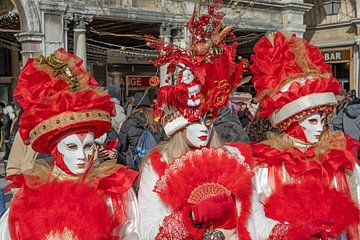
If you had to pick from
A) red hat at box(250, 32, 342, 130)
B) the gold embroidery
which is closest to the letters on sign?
red hat at box(250, 32, 342, 130)

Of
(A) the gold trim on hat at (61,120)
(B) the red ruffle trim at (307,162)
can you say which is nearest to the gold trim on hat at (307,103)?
(B) the red ruffle trim at (307,162)

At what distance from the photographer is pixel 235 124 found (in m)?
4.98

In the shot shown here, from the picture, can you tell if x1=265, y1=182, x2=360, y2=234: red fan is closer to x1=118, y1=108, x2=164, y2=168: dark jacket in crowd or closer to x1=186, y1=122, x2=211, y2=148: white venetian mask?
x1=186, y1=122, x2=211, y2=148: white venetian mask

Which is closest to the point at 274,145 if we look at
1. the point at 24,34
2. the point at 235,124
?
the point at 235,124

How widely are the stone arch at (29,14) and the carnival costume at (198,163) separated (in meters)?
7.27

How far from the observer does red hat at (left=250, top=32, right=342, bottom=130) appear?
2.83 m

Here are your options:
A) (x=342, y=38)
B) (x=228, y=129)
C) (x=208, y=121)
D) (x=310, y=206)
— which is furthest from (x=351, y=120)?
(x=342, y=38)

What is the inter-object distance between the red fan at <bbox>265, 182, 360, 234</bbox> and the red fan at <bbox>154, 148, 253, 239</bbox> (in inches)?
8.5

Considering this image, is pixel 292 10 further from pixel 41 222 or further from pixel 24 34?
pixel 41 222

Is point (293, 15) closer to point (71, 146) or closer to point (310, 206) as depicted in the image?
point (310, 206)

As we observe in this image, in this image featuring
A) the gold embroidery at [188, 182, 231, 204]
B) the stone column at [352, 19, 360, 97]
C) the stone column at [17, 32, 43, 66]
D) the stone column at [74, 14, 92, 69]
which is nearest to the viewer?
the gold embroidery at [188, 182, 231, 204]

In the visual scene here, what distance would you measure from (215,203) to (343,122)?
4165mm

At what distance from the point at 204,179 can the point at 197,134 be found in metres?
0.25

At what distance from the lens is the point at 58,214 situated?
2.32 metres
